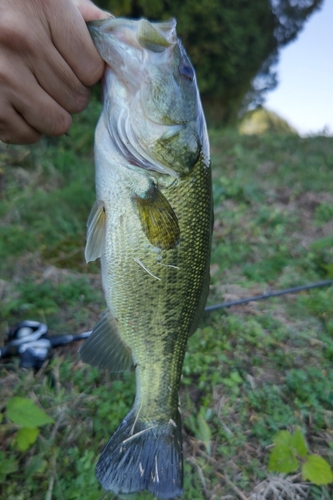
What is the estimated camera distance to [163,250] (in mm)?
1421

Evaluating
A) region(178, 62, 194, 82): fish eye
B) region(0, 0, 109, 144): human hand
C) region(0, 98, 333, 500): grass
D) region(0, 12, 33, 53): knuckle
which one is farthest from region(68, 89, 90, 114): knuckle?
region(0, 98, 333, 500): grass

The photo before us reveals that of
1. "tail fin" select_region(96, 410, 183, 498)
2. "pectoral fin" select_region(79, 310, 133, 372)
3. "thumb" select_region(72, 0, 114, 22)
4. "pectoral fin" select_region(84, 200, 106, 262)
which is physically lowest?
"tail fin" select_region(96, 410, 183, 498)

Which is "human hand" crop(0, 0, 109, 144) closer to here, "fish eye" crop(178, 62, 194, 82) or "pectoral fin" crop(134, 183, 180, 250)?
"fish eye" crop(178, 62, 194, 82)

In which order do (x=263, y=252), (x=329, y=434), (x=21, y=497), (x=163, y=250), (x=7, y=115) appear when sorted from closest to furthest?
(x=7, y=115) < (x=163, y=250) < (x=21, y=497) < (x=329, y=434) < (x=263, y=252)

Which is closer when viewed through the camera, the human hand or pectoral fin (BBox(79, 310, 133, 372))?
the human hand

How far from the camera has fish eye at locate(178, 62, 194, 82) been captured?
4.60 feet

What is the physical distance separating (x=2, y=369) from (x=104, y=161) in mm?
1378

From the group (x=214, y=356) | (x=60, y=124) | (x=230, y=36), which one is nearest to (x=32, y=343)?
(x=214, y=356)

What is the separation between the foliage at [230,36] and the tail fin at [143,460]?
816 centimetres

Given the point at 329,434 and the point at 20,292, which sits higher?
the point at 329,434

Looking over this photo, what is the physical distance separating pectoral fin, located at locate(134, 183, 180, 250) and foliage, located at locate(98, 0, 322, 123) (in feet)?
24.9

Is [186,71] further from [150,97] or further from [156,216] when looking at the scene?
[156,216]

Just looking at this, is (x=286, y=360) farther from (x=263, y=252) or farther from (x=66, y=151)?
(x=66, y=151)

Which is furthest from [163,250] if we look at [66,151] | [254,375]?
[66,151]
